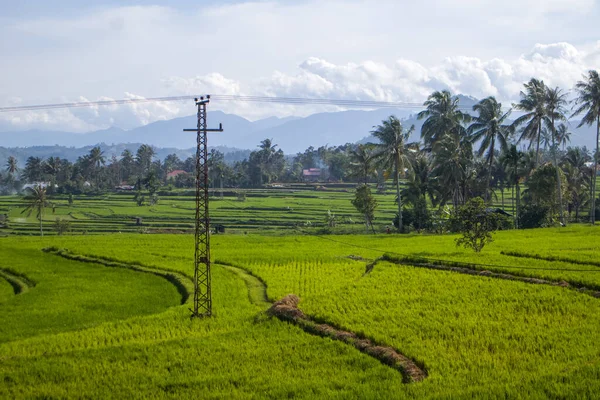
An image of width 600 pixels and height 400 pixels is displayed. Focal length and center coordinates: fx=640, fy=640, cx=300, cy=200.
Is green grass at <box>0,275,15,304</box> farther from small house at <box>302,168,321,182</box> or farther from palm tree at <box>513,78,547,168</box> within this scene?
small house at <box>302,168,321,182</box>

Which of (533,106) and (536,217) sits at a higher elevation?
(533,106)

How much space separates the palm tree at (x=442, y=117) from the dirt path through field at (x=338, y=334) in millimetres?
40262

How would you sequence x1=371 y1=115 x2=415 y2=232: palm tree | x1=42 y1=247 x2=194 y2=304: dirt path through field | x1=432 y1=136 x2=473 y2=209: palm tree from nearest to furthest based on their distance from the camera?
x1=42 y1=247 x2=194 y2=304: dirt path through field, x1=371 y1=115 x2=415 y2=232: palm tree, x1=432 y1=136 x2=473 y2=209: palm tree

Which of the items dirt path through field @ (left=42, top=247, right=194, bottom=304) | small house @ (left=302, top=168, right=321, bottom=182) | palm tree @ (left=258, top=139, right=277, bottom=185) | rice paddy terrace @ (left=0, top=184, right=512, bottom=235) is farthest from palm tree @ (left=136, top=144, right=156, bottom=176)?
dirt path through field @ (left=42, top=247, right=194, bottom=304)

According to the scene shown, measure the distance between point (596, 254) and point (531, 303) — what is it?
10.5m

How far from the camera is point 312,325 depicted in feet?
59.9

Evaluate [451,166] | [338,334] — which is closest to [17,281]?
[338,334]

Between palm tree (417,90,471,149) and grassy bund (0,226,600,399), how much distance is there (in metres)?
29.6

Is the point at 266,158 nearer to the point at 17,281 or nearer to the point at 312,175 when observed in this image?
the point at 312,175

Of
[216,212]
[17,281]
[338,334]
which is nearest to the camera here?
[338,334]

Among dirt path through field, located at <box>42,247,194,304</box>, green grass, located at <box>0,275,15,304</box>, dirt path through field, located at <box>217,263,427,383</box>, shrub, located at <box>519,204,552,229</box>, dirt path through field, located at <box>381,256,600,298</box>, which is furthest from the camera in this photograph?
shrub, located at <box>519,204,552,229</box>

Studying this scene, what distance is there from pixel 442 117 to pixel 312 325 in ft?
150

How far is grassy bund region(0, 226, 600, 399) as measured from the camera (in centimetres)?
1359

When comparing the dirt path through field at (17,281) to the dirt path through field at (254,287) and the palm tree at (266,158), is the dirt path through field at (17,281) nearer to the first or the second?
the dirt path through field at (254,287)
